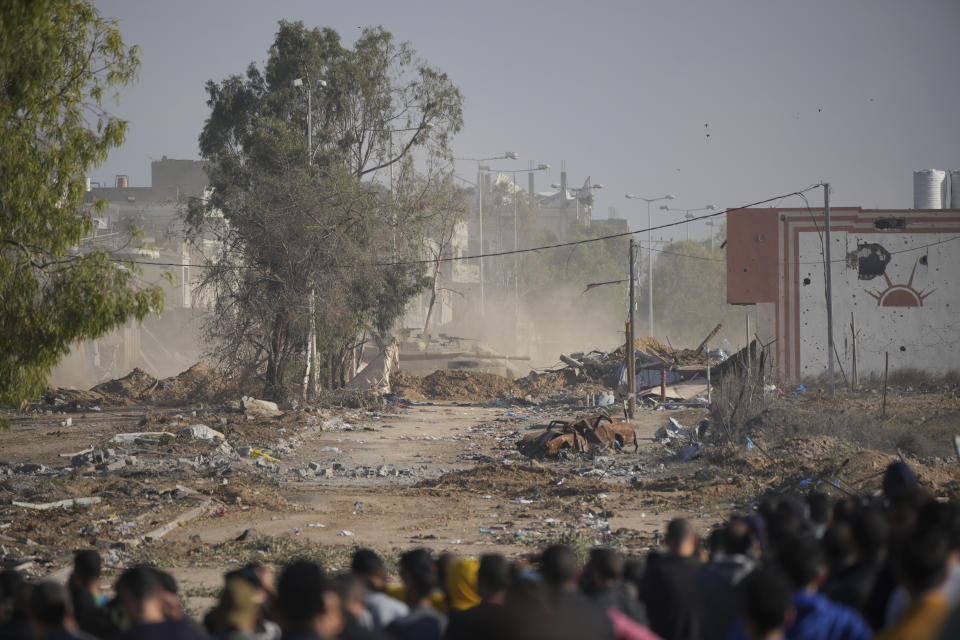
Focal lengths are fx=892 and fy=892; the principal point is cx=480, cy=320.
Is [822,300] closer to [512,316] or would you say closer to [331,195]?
[331,195]

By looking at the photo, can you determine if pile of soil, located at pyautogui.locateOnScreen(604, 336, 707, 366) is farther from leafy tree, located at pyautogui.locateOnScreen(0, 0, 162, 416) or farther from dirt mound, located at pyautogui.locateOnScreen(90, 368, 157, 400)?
leafy tree, located at pyautogui.locateOnScreen(0, 0, 162, 416)

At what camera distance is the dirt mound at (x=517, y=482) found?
15.1 metres

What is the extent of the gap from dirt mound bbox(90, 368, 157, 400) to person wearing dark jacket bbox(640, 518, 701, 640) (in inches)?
1260

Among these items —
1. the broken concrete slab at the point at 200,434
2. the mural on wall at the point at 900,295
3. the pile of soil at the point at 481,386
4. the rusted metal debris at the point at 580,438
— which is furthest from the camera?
the pile of soil at the point at 481,386

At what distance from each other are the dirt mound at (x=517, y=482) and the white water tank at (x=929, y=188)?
2879 centimetres

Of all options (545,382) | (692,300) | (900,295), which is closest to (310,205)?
(545,382)

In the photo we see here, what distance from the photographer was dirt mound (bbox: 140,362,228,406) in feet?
105

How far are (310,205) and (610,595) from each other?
26.9 meters

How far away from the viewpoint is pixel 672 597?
4.82 meters

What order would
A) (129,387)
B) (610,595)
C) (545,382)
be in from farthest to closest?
(545,382), (129,387), (610,595)

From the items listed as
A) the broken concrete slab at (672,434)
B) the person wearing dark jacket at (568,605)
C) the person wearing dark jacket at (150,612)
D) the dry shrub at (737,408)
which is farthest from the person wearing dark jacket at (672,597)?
the broken concrete slab at (672,434)

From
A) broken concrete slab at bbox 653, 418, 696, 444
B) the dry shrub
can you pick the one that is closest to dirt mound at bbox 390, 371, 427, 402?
broken concrete slab at bbox 653, 418, 696, 444

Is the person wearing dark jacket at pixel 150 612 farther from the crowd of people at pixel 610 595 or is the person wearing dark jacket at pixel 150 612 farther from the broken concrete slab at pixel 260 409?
the broken concrete slab at pixel 260 409

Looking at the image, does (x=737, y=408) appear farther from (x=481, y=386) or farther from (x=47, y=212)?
(x=481, y=386)
